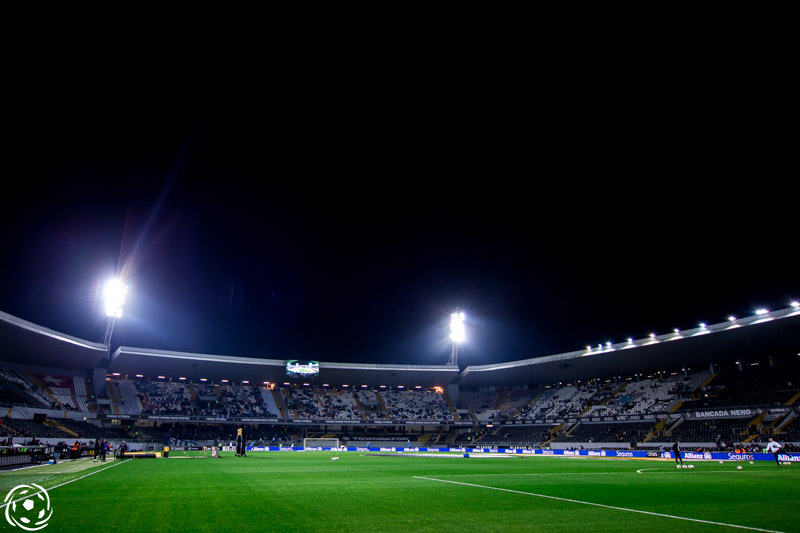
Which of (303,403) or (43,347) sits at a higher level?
(43,347)

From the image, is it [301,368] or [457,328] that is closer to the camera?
[301,368]

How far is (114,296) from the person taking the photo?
49.4 m

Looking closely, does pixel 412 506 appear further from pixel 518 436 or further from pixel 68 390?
pixel 68 390

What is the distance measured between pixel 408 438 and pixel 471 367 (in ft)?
49.0

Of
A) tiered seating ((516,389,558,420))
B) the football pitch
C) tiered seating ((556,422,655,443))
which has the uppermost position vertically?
tiered seating ((516,389,558,420))

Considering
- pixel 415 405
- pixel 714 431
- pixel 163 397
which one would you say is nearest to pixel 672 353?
pixel 714 431

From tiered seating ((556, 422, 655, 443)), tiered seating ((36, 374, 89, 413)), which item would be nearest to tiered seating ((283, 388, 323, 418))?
tiered seating ((36, 374, 89, 413))

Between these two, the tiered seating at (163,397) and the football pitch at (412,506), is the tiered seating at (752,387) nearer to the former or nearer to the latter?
the football pitch at (412,506)

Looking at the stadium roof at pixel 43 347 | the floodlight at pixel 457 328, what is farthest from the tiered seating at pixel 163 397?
the floodlight at pixel 457 328

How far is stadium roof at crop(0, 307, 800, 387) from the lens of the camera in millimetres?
43438

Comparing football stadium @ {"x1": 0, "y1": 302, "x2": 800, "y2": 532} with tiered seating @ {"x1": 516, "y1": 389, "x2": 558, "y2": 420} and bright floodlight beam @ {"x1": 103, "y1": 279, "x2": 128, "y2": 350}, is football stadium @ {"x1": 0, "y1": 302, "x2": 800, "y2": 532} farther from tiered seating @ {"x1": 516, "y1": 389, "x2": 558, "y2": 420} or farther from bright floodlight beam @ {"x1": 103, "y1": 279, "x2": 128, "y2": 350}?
bright floodlight beam @ {"x1": 103, "y1": 279, "x2": 128, "y2": 350}

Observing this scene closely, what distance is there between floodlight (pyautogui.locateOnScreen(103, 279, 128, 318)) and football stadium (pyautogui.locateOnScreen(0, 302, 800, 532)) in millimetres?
4593

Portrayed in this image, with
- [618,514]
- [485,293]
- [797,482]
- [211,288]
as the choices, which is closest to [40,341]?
[211,288]

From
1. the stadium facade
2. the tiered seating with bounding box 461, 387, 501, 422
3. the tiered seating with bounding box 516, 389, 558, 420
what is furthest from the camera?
the tiered seating with bounding box 461, 387, 501, 422
